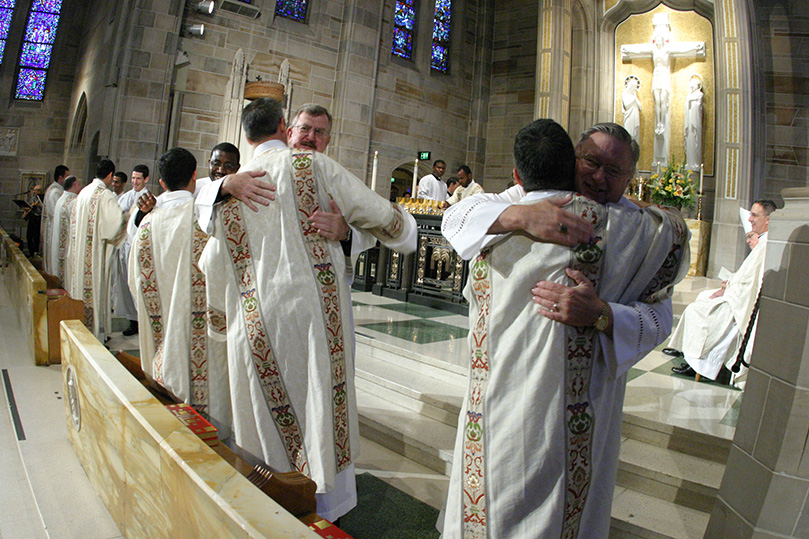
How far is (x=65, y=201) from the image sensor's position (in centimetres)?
611

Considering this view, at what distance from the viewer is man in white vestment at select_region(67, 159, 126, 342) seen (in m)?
4.65

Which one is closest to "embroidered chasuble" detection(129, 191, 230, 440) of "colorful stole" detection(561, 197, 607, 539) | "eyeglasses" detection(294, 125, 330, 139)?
"eyeglasses" detection(294, 125, 330, 139)

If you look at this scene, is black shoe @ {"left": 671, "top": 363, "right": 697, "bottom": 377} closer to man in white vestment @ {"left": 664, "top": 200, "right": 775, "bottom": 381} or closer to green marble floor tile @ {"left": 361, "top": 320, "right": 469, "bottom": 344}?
man in white vestment @ {"left": 664, "top": 200, "right": 775, "bottom": 381}

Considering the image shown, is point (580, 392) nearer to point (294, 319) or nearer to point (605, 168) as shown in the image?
point (605, 168)

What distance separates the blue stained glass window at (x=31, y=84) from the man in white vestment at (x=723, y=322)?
15105 millimetres

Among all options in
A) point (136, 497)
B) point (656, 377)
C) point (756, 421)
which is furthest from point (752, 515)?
point (656, 377)

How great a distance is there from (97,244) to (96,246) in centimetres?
2

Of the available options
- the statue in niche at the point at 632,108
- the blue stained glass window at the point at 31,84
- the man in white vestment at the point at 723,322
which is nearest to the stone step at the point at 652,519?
the man in white vestment at the point at 723,322

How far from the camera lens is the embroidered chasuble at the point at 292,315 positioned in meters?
1.80

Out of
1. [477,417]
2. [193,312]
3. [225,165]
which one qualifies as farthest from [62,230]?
[477,417]

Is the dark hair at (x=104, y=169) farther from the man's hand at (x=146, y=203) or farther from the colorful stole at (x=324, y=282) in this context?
the colorful stole at (x=324, y=282)

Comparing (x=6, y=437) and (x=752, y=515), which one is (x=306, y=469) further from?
(x=6, y=437)

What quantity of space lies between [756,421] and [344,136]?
32.6 feet

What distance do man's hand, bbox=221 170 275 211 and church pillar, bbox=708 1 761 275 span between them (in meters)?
8.56
